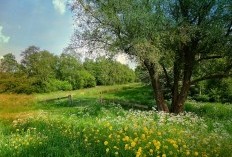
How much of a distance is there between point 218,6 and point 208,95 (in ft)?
53.3

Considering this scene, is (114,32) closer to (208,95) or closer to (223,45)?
(223,45)

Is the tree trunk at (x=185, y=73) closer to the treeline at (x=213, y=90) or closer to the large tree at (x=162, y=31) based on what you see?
the large tree at (x=162, y=31)

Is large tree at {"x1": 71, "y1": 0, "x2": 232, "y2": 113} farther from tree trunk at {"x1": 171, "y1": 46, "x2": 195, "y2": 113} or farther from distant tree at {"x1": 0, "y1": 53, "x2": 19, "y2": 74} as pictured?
distant tree at {"x1": 0, "y1": 53, "x2": 19, "y2": 74}

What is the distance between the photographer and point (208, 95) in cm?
3494

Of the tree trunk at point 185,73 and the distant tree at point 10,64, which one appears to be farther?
the distant tree at point 10,64

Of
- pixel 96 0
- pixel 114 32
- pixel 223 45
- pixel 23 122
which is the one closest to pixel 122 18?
pixel 114 32

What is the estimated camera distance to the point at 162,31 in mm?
19875

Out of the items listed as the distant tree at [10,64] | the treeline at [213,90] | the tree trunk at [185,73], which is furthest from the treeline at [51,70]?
the tree trunk at [185,73]

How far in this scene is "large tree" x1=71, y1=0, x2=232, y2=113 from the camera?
19.6 meters

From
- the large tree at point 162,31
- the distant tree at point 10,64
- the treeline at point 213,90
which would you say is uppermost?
the distant tree at point 10,64

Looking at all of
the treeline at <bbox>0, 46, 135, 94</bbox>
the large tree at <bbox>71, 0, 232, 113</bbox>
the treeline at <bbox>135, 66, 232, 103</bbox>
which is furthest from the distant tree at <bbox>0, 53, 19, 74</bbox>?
the large tree at <bbox>71, 0, 232, 113</bbox>

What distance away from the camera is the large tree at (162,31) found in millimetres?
19562

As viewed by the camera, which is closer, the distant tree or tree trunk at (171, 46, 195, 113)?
tree trunk at (171, 46, 195, 113)

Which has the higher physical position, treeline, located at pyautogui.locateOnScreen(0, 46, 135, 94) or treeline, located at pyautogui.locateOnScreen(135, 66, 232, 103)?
treeline, located at pyautogui.locateOnScreen(0, 46, 135, 94)
